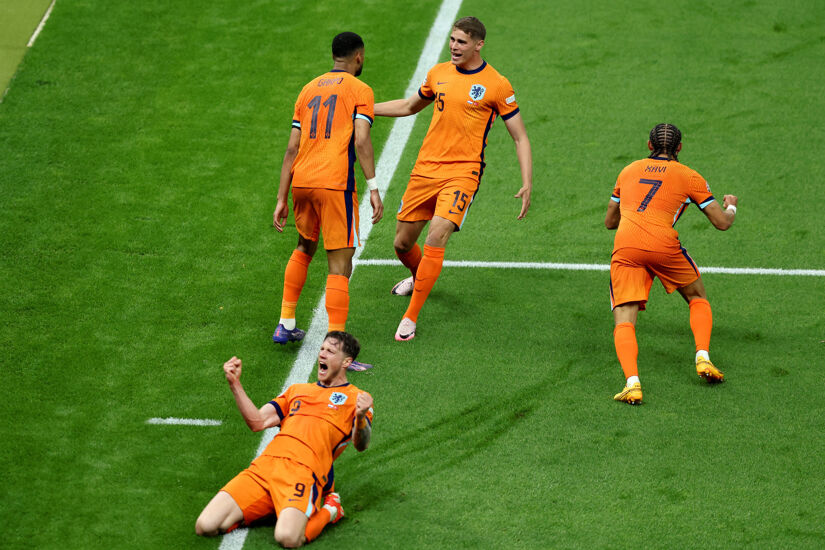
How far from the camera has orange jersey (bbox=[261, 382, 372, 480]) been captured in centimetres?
596

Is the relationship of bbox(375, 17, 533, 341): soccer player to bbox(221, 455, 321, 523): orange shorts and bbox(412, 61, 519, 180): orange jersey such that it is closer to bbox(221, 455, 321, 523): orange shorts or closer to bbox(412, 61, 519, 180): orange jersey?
bbox(412, 61, 519, 180): orange jersey

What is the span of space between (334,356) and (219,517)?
3.72 feet

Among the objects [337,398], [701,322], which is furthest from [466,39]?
[337,398]

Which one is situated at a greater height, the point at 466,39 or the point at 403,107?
the point at 466,39

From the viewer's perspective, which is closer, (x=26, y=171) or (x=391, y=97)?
(x=26, y=171)

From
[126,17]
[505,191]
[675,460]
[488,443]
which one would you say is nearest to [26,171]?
[126,17]

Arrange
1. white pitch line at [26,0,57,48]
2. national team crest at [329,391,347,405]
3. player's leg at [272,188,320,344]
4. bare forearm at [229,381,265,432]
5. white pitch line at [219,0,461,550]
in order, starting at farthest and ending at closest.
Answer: white pitch line at [26,0,57,48]
player's leg at [272,188,320,344]
white pitch line at [219,0,461,550]
national team crest at [329,391,347,405]
bare forearm at [229,381,265,432]

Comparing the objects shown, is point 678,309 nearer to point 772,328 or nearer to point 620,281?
point 772,328

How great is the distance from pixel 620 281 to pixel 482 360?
118 centimetres

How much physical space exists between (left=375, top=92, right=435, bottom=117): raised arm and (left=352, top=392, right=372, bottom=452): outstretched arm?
3.19 metres

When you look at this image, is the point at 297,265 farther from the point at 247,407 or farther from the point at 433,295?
the point at 247,407

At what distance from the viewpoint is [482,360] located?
7.76 m

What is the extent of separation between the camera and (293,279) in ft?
25.6

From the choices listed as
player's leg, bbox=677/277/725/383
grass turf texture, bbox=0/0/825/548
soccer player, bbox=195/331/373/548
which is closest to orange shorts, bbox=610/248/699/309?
player's leg, bbox=677/277/725/383
